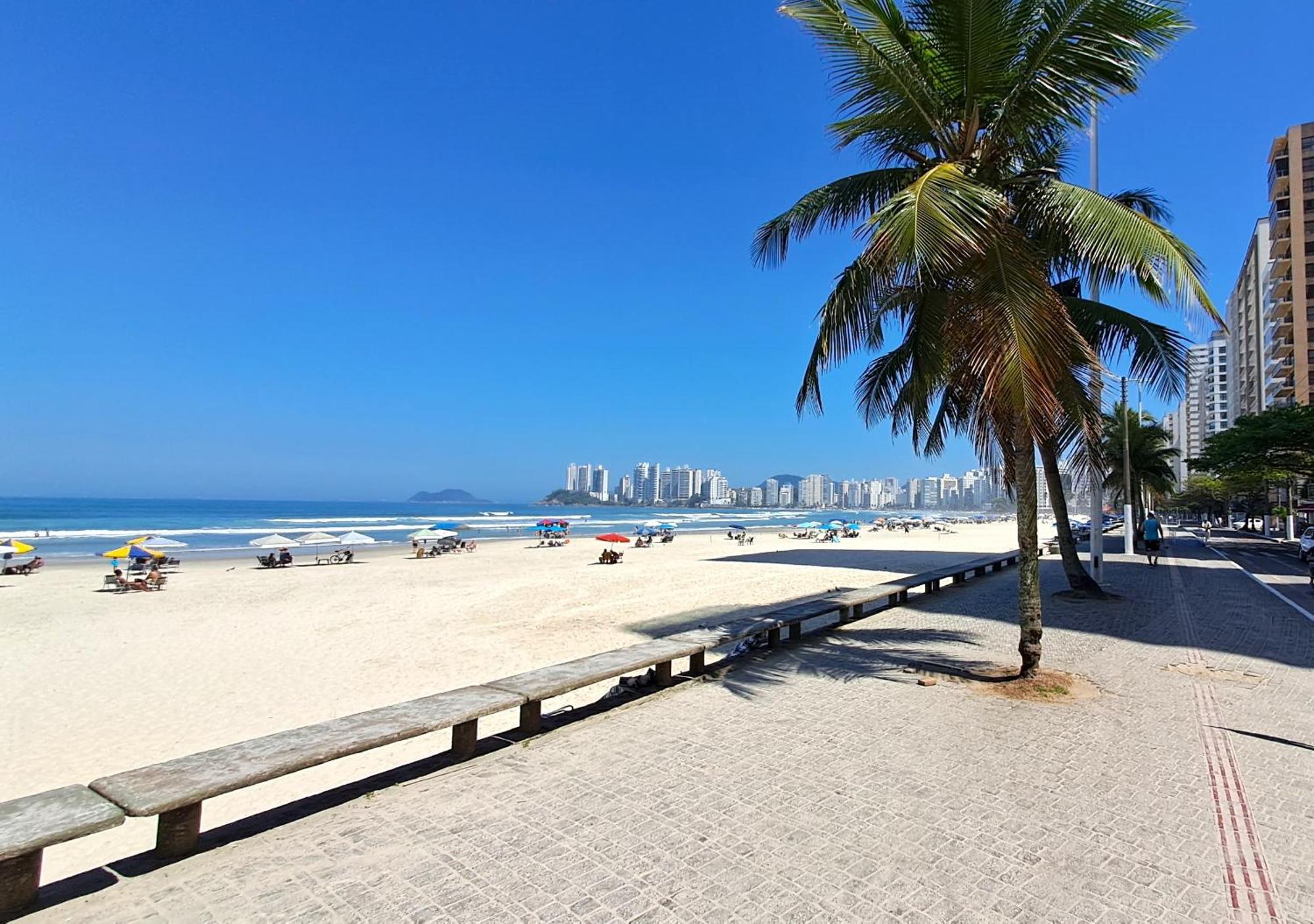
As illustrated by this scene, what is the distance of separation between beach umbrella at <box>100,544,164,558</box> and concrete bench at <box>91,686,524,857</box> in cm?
2161

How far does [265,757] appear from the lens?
361 cm

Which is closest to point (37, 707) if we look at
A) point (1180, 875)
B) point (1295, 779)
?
point (1180, 875)

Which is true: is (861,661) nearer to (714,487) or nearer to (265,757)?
(265,757)

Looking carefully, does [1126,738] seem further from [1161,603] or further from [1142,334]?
[1161,603]

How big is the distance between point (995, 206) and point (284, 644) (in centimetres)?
1084

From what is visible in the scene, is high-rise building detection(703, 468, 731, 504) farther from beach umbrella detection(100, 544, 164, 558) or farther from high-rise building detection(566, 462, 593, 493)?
beach umbrella detection(100, 544, 164, 558)

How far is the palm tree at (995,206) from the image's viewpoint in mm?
5090

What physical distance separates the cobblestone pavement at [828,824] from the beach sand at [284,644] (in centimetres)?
182

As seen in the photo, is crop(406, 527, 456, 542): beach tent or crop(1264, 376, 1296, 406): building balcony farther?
crop(1264, 376, 1296, 406): building balcony

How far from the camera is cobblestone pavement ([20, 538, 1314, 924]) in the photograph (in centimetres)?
273

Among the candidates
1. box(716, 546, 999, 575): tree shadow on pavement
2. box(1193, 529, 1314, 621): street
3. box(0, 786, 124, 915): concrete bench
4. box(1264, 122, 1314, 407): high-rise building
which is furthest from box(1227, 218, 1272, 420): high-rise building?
box(0, 786, 124, 915): concrete bench

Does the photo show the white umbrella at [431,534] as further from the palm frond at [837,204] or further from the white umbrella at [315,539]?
the palm frond at [837,204]

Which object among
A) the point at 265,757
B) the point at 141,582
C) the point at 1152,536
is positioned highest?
the point at 1152,536

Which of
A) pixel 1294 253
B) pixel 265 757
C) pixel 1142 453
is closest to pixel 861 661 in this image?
pixel 265 757
